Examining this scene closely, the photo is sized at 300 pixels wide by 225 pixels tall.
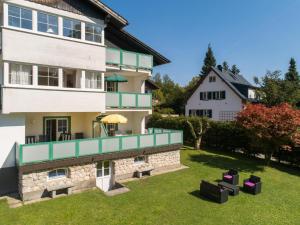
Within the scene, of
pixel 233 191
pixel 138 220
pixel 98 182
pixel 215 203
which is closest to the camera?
pixel 138 220

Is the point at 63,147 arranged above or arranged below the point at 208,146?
above

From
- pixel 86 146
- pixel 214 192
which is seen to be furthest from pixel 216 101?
pixel 86 146

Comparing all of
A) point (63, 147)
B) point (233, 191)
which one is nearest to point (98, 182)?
point (63, 147)

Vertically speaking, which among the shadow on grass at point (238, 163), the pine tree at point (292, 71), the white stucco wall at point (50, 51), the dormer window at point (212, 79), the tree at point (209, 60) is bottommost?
the shadow on grass at point (238, 163)

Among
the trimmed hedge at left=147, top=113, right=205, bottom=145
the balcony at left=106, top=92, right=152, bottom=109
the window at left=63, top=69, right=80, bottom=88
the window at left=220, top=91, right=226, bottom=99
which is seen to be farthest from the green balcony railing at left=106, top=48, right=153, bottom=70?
the window at left=220, top=91, right=226, bottom=99

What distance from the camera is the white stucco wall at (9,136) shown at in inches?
570

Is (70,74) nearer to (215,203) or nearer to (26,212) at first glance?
(26,212)

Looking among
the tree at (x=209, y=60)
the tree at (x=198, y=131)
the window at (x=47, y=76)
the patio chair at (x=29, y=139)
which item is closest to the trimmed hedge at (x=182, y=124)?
the tree at (x=198, y=131)

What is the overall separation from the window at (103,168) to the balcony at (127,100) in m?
4.39

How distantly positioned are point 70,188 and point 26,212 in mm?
2969

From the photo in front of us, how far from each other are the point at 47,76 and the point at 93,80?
3330mm

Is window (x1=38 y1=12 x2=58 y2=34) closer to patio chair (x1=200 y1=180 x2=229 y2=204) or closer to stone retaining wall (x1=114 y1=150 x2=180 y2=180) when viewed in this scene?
stone retaining wall (x1=114 y1=150 x2=180 y2=180)

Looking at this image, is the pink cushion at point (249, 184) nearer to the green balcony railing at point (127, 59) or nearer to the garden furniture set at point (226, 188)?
the garden furniture set at point (226, 188)

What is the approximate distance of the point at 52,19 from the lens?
15.8m
